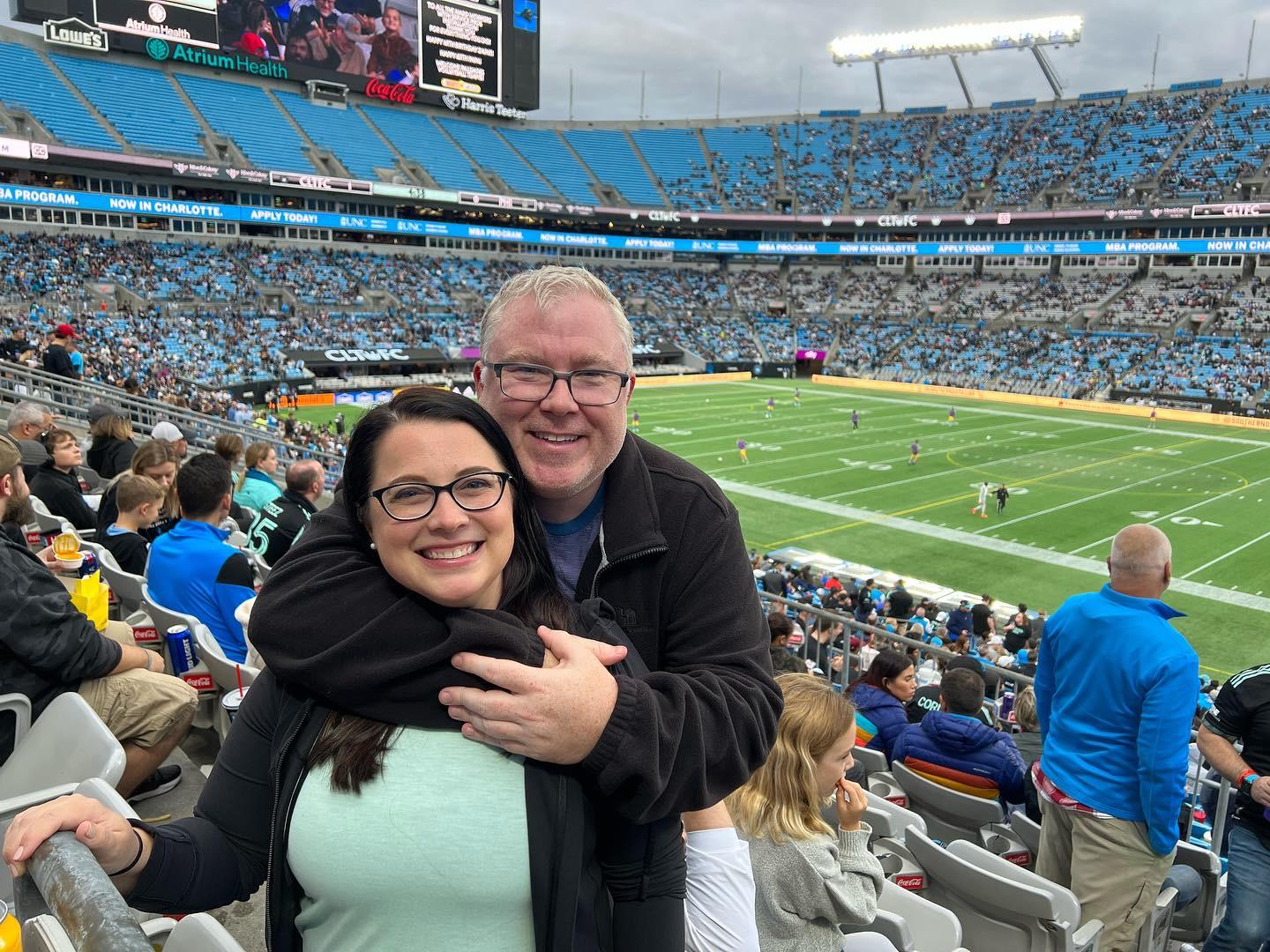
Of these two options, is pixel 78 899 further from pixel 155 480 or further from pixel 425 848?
pixel 155 480

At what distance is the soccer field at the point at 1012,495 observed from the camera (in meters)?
19.7

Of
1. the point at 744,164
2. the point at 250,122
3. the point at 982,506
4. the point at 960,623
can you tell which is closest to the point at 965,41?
the point at 744,164

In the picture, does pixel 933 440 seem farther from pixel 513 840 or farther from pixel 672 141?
pixel 672 141

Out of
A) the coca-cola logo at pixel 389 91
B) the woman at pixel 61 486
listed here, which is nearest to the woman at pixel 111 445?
the woman at pixel 61 486

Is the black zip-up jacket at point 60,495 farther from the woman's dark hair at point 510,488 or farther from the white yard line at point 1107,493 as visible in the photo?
the white yard line at point 1107,493

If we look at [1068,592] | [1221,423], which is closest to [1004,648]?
[1068,592]

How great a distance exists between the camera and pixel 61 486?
791cm

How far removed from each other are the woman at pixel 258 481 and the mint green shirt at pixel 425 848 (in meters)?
7.64

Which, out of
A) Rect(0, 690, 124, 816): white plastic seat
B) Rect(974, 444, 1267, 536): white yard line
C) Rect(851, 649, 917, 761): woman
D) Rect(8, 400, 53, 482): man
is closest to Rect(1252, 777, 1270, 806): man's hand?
Rect(851, 649, 917, 761): woman

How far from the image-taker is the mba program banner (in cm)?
4750

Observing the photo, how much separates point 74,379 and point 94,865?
1873cm

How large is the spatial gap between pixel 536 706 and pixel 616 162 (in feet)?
255

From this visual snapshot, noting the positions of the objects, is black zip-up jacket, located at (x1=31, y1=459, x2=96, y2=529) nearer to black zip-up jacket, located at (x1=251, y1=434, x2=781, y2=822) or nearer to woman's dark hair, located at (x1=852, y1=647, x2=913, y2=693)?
woman's dark hair, located at (x1=852, y1=647, x2=913, y2=693)

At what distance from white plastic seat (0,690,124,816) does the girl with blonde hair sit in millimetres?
2124
